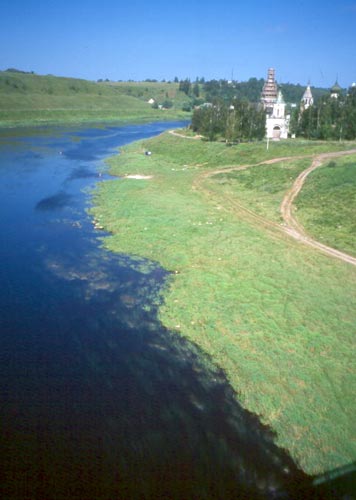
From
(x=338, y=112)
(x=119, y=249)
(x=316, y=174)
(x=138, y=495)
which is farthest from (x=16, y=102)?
(x=138, y=495)

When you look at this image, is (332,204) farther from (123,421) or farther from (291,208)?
(123,421)

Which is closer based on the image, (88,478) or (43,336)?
(88,478)

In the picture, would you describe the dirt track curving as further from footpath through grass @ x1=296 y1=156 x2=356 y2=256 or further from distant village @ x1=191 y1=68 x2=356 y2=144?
distant village @ x1=191 y1=68 x2=356 y2=144

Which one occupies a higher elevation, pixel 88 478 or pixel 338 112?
pixel 338 112

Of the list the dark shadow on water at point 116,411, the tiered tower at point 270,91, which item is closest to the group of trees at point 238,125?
the tiered tower at point 270,91

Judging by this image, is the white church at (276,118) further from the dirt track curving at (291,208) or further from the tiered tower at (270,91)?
the dirt track curving at (291,208)

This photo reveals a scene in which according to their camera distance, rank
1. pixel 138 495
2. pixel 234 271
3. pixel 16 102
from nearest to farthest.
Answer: pixel 138 495 < pixel 234 271 < pixel 16 102

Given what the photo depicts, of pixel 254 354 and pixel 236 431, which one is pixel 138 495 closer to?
pixel 236 431

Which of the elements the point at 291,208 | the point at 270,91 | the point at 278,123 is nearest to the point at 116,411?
the point at 291,208
